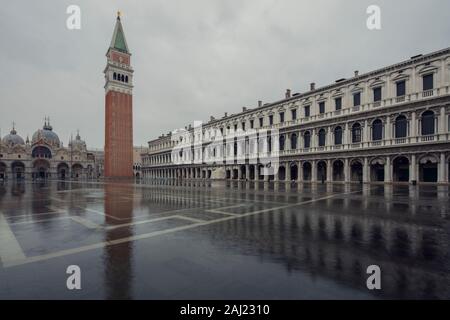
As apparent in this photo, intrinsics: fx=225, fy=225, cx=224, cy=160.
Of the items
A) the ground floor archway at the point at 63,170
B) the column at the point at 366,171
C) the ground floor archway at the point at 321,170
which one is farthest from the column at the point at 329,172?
the ground floor archway at the point at 63,170

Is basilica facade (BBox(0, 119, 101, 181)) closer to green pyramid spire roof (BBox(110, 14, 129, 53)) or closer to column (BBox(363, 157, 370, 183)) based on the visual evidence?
green pyramid spire roof (BBox(110, 14, 129, 53))

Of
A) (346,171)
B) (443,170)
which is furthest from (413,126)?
(346,171)

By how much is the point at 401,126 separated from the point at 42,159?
10884cm

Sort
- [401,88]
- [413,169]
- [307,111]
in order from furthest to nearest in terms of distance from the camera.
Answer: [307,111] → [401,88] → [413,169]

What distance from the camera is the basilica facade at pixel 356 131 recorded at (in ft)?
86.1

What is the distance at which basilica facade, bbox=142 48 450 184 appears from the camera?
26234mm

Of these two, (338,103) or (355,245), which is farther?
(338,103)

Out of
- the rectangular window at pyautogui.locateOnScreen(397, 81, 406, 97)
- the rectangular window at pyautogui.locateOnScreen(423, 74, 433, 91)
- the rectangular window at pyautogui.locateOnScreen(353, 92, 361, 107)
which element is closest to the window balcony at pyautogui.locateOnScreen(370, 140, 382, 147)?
the rectangular window at pyautogui.locateOnScreen(353, 92, 361, 107)

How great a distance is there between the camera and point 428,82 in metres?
26.9

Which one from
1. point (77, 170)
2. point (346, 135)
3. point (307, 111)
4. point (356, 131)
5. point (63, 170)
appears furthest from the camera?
point (77, 170)

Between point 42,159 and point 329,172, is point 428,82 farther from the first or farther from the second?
point 42,159

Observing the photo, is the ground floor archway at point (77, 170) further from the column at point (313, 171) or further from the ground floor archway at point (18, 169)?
the column at point (313, 171)

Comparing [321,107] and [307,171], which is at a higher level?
[321,107]

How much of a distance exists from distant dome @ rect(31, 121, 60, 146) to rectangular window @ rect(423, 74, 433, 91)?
366ft
